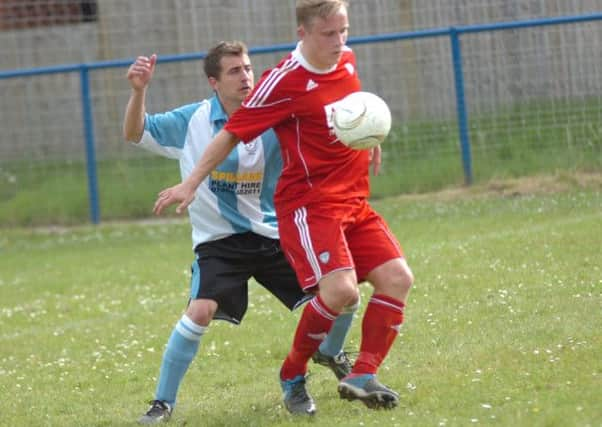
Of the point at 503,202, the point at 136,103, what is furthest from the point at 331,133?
the point at 503,202

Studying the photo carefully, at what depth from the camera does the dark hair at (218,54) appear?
627 centimetres

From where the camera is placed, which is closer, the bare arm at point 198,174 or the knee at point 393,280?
the bare arm at point 198,174

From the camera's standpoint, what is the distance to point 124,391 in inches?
273

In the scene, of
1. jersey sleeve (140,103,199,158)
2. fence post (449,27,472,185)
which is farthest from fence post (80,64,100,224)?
jersey sleeve (140,103,199,158)

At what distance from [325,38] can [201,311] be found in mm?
1463

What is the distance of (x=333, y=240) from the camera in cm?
555

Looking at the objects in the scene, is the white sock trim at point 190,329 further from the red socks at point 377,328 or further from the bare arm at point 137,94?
the bare arm at point 137,94

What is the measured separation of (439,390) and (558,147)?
8.50m

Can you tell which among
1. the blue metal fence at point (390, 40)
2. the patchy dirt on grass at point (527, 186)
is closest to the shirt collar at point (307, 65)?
the patchy dirt on grass at point (527, 186)

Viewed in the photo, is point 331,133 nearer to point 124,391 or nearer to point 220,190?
point 220,190

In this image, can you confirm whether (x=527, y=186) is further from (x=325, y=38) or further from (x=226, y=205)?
(x=325, y=38)

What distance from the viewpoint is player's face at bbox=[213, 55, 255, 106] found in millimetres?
6254

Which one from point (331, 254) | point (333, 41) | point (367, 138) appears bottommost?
point (331, 254)

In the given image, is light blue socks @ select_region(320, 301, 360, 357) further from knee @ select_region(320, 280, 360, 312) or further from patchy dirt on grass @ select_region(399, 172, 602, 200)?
patchy dirt on grass @ select_region(399, 172, 602, 200)
